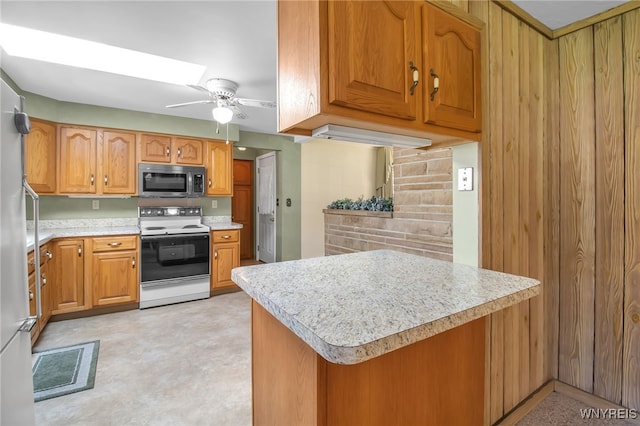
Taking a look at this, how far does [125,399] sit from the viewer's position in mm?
1957

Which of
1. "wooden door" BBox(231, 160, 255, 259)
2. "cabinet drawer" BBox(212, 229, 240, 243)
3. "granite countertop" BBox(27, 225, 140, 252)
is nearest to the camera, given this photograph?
"granite countertop" BBox(27, 225, 140, 252)

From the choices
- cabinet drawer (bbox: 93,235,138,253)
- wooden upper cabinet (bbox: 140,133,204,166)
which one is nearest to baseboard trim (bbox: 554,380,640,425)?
cabinet drawer (bbox: 93,235,138,253)

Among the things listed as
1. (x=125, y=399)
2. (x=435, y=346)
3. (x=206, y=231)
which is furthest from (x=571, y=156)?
(x=206, y=231)

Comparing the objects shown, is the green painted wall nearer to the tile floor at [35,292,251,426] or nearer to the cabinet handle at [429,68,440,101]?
the tile floor at [35,292,251,426]

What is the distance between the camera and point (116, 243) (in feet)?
11.1

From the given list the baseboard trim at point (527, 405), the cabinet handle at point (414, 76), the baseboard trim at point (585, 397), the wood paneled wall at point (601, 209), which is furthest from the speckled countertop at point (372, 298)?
the baseboard trim at point (585, 397)

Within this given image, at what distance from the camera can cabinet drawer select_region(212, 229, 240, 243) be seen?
13.1ft

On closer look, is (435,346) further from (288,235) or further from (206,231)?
(288,235)

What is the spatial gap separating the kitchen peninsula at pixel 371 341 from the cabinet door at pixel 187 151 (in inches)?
125

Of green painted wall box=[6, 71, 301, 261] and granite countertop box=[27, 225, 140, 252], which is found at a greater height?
green painted wall box=[6, 71, 301, 261]

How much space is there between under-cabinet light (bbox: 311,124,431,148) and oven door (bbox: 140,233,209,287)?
3034 mm

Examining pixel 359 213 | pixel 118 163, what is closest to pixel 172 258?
pixel 118 163

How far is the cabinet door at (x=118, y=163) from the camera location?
11.7 feet

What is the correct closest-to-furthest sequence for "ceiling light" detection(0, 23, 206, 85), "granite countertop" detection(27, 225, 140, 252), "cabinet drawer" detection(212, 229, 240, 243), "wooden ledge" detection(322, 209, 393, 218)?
"ceiling light" detection(0, 23, 206, 85) → "wooden ledge" detection(322, 209, 393, 218) → "granite countertop" detection(27, 225, 140, 252) → "cabinet drawer" detection(212, 229, 240, 243)
